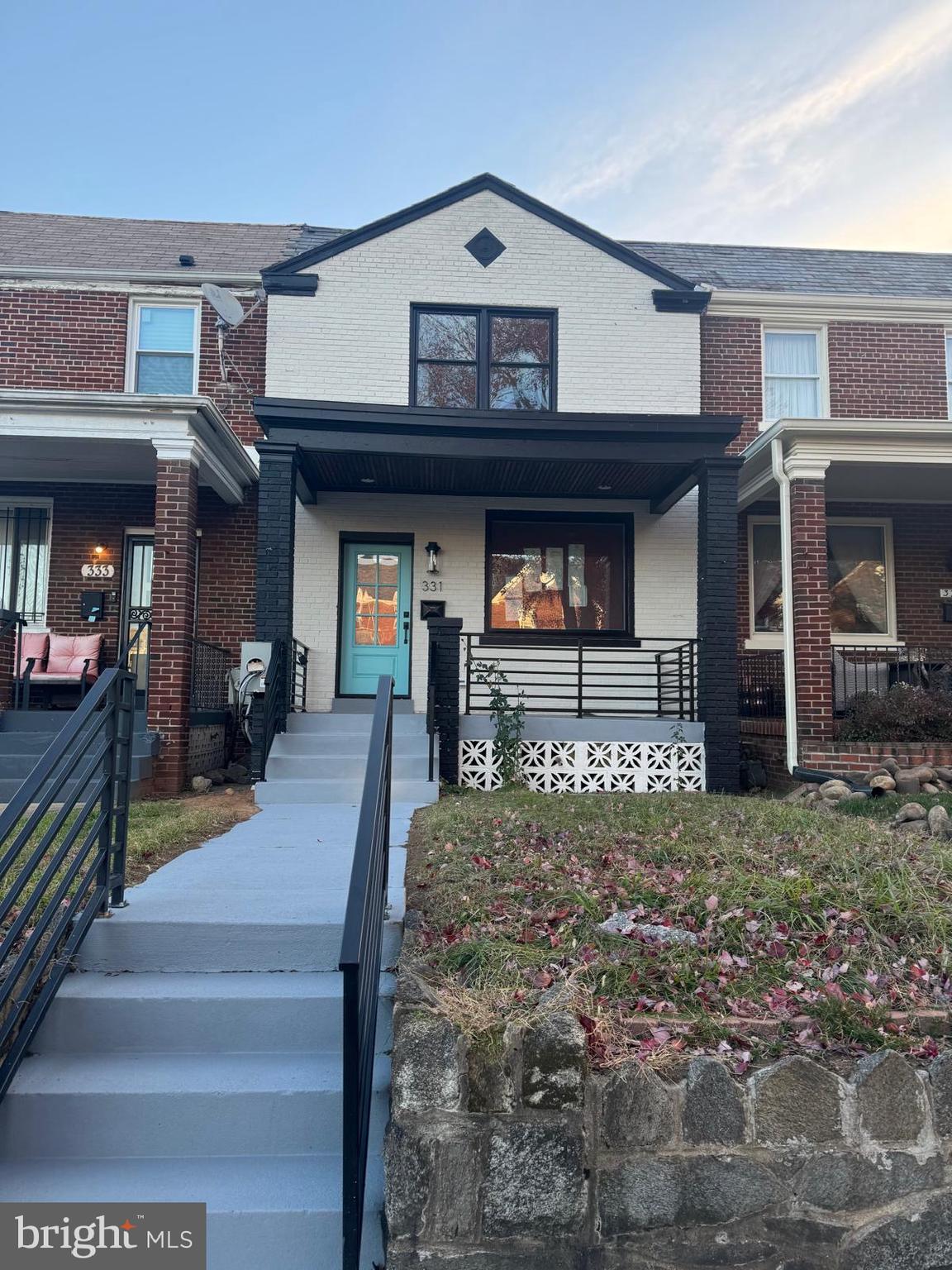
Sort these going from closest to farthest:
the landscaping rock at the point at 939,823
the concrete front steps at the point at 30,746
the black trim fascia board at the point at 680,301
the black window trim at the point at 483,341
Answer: the landscaping rock at the point at 939,823
the concrete front steps at the point at 30,746
the black window trim at the point at 483,341
the black trim fascia board at the point at 680,301

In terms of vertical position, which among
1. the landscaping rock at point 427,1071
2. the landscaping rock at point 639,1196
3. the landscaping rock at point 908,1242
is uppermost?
the landscaping rock at point 427,1071

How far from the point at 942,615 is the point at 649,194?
943 cm

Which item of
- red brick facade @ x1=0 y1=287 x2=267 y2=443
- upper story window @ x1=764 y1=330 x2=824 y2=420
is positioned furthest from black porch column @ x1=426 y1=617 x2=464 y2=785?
upper story window @ x1=764 y1=330 x2=824 y2=420

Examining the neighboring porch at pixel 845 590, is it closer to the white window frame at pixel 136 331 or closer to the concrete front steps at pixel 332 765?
the concrete front steps at pixel 332 765

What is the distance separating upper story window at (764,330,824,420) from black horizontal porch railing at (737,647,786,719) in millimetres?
3148

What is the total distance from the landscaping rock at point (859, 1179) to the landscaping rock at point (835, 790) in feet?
16.7

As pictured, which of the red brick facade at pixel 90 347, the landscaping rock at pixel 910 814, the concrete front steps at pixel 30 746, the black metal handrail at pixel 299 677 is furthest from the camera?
the red brick facade at pixel 90 347

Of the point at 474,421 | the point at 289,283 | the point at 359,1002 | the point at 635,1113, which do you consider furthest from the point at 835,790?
the point at 289,283

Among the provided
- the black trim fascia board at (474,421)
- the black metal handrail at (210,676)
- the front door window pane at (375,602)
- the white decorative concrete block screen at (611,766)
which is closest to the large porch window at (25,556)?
the black metal handrail at (210,676)

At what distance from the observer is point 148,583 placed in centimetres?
977

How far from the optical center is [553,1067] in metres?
2.01

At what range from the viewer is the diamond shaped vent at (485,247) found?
9875 millimetres

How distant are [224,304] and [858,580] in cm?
861

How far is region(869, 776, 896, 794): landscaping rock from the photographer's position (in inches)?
273
